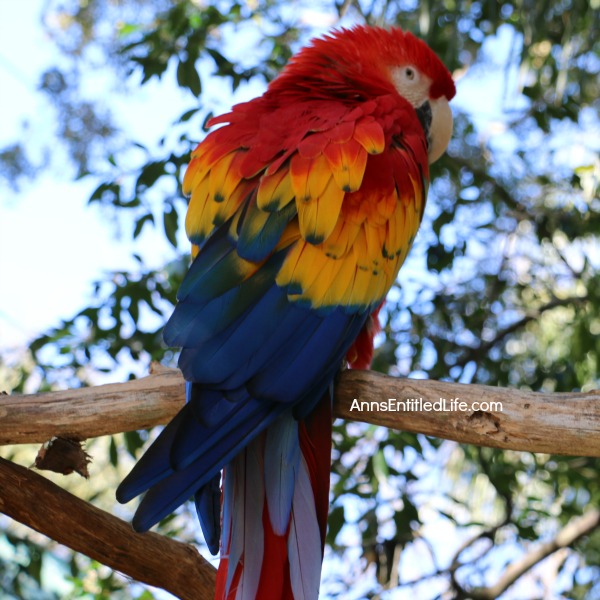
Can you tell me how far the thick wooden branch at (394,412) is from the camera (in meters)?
1.09

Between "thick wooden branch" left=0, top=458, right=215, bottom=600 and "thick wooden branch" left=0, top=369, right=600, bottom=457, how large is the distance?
0.31ft

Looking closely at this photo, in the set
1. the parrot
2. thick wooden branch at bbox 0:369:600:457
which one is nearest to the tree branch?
the parrot

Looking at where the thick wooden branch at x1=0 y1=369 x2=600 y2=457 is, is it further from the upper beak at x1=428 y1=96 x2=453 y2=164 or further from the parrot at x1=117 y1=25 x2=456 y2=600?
the upper beak at x1=428 y1=96 x2=453 y2=164

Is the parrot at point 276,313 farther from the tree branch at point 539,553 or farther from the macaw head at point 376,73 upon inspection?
the tree branch at point 539,553

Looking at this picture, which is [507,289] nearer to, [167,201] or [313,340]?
[167,201]

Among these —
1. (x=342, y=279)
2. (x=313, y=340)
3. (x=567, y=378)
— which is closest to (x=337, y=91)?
(x=342, y=279)

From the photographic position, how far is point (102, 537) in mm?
1292

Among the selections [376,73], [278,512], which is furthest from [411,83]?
[278,512]

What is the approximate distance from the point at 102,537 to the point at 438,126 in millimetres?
1079

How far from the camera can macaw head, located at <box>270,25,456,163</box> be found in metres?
1.61

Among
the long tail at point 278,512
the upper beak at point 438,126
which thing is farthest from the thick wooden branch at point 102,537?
the upper beak at point 438,126

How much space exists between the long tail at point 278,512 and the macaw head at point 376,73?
679mm

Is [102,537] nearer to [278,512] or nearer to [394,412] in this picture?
[278,512]

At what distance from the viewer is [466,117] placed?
2988mm
